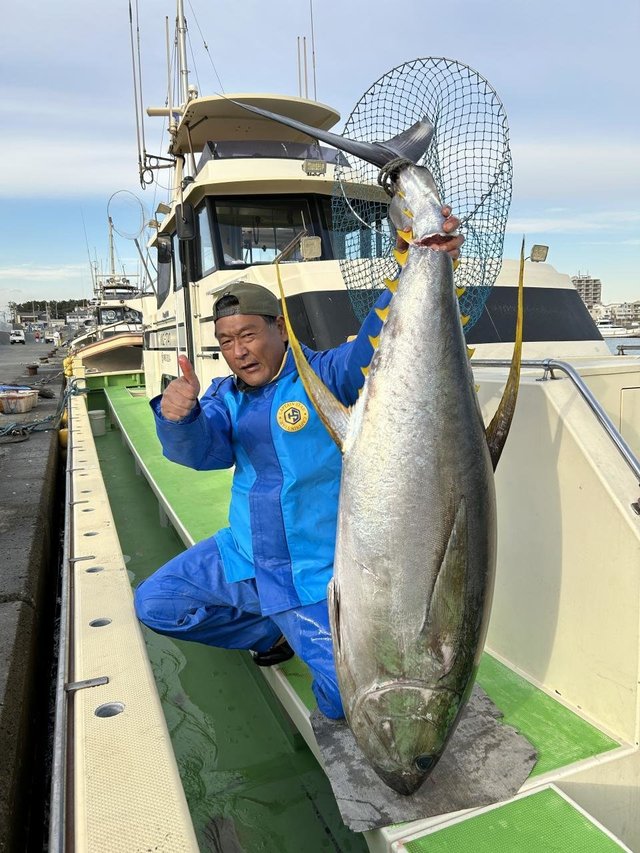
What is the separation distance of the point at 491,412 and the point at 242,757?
5.65 feet

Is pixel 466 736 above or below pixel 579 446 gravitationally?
below

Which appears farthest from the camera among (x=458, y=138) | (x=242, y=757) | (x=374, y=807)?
(x=458, y=138)

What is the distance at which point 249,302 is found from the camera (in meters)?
2.09

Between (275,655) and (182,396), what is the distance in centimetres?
130

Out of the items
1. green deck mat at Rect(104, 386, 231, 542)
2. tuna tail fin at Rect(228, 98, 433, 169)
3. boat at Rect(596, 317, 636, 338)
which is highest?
tuna tail fin at Rect(228, 98, 433, 169)

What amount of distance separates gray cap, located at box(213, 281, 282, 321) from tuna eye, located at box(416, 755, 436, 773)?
57.0 inches

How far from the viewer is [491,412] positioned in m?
2.31

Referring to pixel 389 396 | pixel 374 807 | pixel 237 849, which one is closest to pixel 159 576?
pixel 237 849

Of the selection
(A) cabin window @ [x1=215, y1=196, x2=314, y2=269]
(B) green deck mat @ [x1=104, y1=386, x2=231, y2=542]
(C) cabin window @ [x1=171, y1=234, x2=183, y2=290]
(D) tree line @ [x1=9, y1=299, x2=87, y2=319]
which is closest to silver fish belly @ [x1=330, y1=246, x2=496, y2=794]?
(B) green deck mat @ [x1=104, y1=386, x2=231, y2=542]

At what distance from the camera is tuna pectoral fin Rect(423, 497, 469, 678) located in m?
1.48

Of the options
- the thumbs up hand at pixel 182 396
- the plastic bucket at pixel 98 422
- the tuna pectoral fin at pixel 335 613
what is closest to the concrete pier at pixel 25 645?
the tuna pectoral fin at pixel 335 613

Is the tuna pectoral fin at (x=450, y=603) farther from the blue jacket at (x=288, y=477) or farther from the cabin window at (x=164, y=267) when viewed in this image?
the cabin window at (x=164, y=267)

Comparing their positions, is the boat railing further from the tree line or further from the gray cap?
the tree line

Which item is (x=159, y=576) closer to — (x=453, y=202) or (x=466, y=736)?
(x=466, y=736)
